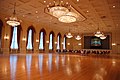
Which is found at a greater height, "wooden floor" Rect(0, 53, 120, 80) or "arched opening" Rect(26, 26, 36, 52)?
"arched opening" Rect(26, 26, 36, 52)

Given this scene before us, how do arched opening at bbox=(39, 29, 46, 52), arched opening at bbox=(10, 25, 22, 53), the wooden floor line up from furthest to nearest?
arched opening at bbox=(39, 29, 46, 52) < arched opening at bbox=(10, 25, 22, 53) < the wooden floor

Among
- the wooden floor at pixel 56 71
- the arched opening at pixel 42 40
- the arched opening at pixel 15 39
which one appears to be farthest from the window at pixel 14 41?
the wooden floor at pixel 56 71

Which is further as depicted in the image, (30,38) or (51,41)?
(51,41)

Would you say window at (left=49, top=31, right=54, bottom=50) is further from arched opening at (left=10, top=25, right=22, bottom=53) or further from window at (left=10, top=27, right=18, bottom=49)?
window at (left=10, top=27, right=18, bottom=49)

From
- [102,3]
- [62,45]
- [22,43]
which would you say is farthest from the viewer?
[62,45]

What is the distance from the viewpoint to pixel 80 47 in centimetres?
3309

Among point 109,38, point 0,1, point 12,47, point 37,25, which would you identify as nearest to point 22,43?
point 12,47

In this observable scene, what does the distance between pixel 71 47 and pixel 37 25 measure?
46.5 feet

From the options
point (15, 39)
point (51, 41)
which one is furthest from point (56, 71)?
point (51, 41)

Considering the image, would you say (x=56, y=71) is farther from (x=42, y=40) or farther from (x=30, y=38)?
(x=42, y=40)

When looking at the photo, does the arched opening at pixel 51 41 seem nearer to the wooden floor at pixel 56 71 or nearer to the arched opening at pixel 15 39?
the arched opening at pixel 15 39

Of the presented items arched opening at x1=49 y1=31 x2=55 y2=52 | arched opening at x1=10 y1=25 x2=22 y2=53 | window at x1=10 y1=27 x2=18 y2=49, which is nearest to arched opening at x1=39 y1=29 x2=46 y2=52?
arched opening at x1=49 y1=31 x2=55 y2=52

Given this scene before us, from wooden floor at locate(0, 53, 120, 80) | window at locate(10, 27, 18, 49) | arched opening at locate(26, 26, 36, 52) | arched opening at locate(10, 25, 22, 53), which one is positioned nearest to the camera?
wooden floor at locate(0, 53, 120, 80)

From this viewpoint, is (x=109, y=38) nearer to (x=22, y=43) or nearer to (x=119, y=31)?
(x=119, y=31)
